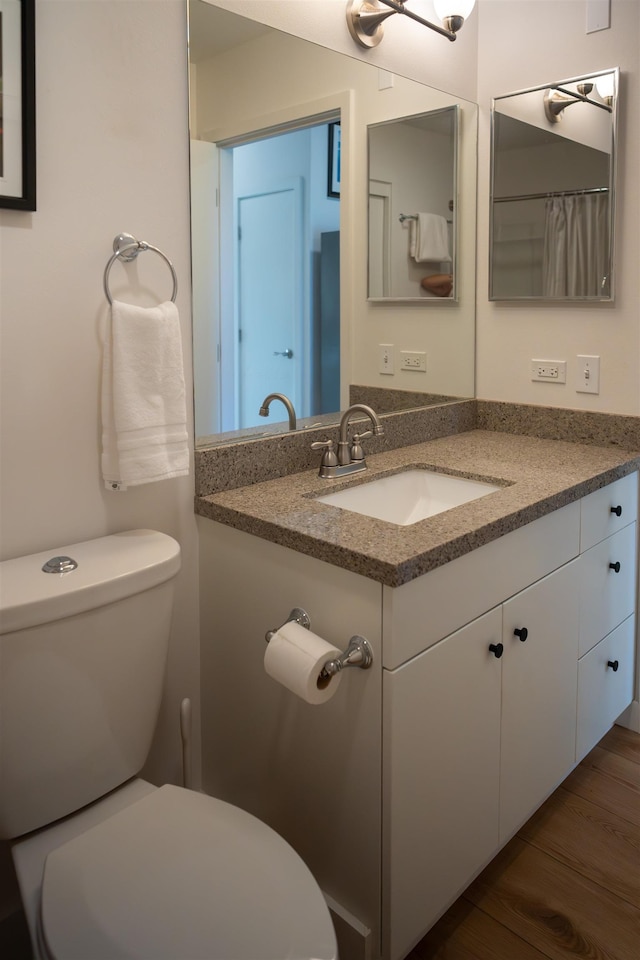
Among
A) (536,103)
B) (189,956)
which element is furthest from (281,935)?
(536,103)

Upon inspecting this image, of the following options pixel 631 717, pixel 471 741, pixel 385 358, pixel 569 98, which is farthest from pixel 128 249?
pixel 631 717

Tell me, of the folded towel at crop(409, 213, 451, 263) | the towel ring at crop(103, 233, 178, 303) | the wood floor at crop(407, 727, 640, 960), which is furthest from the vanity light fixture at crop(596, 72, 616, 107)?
the wood floor at crop(407, 727, 640, 960)

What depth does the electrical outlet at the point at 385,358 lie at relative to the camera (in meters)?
2.13

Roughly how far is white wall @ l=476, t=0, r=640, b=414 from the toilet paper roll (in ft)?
4.16

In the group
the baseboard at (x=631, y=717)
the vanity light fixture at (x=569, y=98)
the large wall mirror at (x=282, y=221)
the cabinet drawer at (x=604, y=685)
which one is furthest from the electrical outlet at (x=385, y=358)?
the baseboard at (x=631, y=717)

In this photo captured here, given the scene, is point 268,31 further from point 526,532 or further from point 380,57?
point 526,532

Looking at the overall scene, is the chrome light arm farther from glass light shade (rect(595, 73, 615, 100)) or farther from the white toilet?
the white toilet

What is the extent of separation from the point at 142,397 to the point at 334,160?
91cm

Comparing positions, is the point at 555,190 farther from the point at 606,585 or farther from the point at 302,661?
the point at 302,661

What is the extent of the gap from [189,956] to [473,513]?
2.90 feet

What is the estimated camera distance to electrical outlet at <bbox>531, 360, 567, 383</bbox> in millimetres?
2219

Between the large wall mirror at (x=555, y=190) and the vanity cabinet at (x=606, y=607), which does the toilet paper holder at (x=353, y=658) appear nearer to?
the vanity cabinet at (x=606, y=607)

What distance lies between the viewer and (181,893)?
1.07 metres

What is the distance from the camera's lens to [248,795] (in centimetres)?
165
